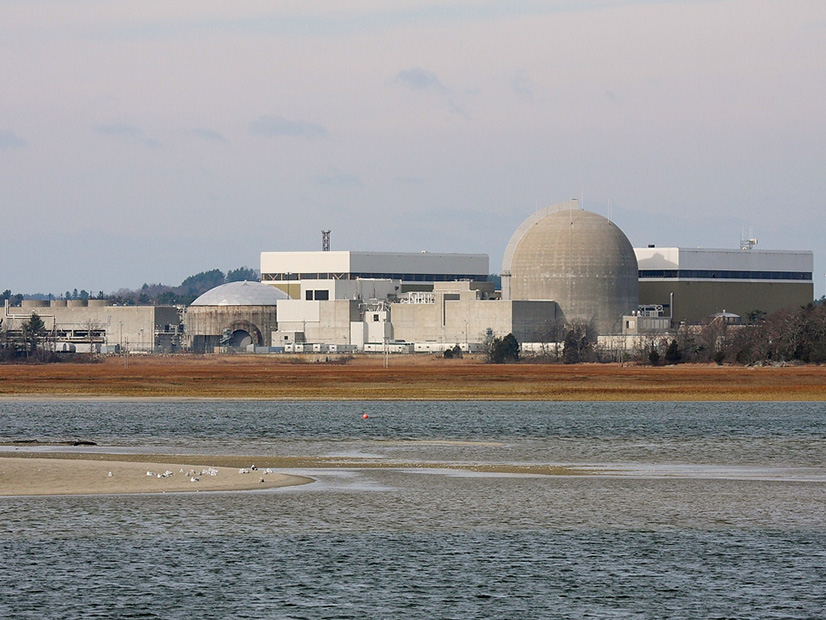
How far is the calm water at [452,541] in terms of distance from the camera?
26.6 metres

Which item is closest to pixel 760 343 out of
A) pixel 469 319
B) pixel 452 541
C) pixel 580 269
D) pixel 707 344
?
pixel 707 344

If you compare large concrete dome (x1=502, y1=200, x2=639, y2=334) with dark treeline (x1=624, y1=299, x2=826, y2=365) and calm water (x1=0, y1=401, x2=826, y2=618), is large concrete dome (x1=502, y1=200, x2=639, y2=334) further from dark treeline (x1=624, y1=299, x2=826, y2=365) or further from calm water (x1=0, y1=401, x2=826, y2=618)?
calm water (x1=0, y1=401, x2=826, y2=618)

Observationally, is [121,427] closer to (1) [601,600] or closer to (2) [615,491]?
(2) [615,491]

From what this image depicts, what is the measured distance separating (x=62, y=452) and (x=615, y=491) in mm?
23018

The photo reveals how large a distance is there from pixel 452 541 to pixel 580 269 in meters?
159

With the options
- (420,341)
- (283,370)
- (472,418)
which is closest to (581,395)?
(472,418)

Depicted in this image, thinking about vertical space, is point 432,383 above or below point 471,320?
below

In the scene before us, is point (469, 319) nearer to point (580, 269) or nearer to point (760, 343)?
point (580, 269)

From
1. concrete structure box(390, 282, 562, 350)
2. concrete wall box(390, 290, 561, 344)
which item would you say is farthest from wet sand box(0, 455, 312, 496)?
concrete wall box(390, 290, 561, 344)

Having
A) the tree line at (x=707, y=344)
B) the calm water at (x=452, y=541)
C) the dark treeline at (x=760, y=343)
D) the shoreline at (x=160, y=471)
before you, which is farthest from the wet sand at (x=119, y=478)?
the tree line at (x=707, y=344)

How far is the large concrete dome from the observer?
191m

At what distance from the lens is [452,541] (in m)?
33.5

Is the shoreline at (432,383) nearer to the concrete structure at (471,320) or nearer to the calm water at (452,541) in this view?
the concrete structure at (471,320)

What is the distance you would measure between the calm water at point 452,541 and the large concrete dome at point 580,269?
131 m
